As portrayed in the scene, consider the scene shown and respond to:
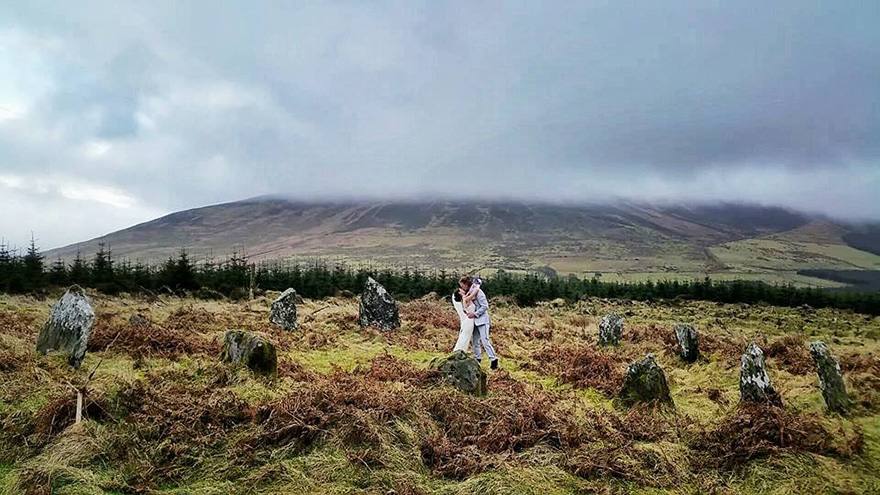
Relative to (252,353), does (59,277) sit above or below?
below

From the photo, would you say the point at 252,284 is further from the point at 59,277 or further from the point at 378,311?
the point at 378,311

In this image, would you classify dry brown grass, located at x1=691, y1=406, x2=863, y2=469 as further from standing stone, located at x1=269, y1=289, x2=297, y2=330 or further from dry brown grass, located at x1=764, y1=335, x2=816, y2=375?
standing stone, located at x1=269, y1=289, x2=297, y2=330

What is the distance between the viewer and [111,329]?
13.4 meters

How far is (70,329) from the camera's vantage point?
1121cm

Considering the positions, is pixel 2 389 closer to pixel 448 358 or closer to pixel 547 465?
pixel 448 358

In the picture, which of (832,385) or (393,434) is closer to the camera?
(393,434)

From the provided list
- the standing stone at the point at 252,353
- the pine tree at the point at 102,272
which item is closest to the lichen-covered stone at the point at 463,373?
the standing stone at the point at 252,353

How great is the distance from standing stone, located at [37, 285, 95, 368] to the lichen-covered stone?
7.58m

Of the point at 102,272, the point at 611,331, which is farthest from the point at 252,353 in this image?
the point at 102,272

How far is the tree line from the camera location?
35.0m

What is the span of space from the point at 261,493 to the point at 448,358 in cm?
493

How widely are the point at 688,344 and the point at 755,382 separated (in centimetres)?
487

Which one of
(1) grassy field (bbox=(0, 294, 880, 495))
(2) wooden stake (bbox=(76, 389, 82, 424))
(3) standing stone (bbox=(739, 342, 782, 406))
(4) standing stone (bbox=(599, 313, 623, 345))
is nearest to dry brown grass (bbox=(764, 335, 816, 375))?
(1) grassy field (bbox=(0, 294, 880, 495))

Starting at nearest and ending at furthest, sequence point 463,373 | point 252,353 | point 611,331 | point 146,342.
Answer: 1. point 463,373
2. point 252,353
3. point 146,342
4. point 611,331
